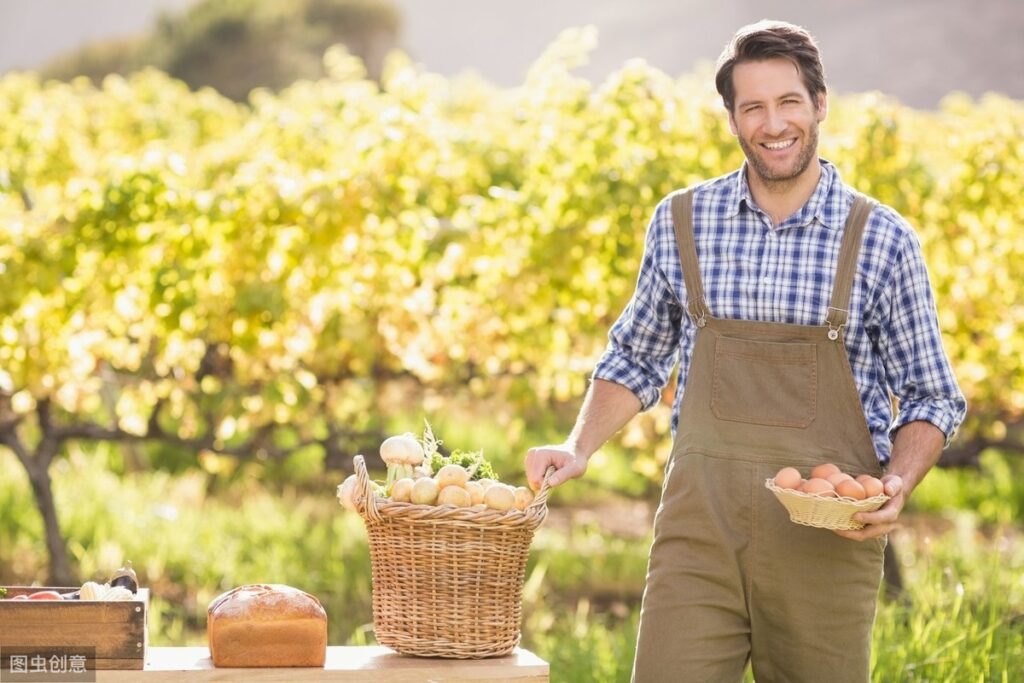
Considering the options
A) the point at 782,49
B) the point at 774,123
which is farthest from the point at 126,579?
the point at 782,49

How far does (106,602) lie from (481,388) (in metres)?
3.47

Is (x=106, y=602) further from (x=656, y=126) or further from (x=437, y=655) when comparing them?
(x=656, y=126)

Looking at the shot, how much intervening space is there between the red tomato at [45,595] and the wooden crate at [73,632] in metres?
0.09

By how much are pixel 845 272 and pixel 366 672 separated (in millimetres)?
1148

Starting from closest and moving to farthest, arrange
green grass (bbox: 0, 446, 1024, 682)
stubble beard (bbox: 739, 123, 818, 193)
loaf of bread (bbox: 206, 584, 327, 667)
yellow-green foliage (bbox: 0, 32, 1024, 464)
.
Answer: loaf of bread (bbox: 206, 584, 327, 667)
stubble beard (bbox: 739, 123, 818, 193)
green grass (bbox: 0, 446, 1024, 682)
yellow-green foliage (bbox: 0, 32, 1024, 464)

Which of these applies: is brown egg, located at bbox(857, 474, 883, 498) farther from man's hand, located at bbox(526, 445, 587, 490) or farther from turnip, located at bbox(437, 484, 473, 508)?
turnip, located at bbox(437, 484, 473, 508)

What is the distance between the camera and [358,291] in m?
5.38

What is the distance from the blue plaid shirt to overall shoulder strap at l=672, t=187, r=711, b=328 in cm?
2

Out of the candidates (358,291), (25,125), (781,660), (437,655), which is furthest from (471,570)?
(25,125)

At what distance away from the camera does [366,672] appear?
8.02 ft

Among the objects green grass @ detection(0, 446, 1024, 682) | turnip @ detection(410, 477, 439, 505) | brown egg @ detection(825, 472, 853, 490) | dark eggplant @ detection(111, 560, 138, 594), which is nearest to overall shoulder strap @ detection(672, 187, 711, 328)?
brown egg @ detection(825, 472, 853, 490)

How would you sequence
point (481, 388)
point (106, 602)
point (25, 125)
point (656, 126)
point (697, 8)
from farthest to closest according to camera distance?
point (697, 8), point (25, 125), point (481, 388), point (656, 126), point (106, 602)

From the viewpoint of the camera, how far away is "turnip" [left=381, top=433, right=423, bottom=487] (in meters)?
2.56

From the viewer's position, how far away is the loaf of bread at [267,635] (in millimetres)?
2471
